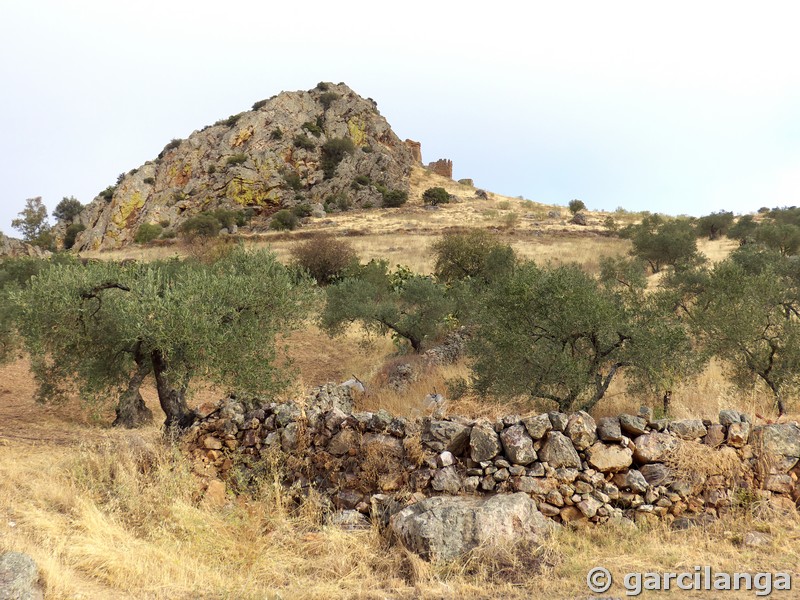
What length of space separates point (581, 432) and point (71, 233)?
302 feet

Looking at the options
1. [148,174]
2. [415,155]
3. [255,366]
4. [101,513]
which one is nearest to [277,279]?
[255,366]

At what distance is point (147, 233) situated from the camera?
2351 inches

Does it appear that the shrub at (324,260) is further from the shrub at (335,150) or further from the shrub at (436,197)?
the shrub at (335,150)

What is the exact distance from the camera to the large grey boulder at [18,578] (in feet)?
16.0

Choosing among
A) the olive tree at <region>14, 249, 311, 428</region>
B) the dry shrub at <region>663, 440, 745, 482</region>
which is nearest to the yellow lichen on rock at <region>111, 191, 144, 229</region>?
the olive tree at <region>14, 249, 311, 428</region>

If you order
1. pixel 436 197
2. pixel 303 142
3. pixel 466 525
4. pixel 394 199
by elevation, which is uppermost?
pixel 303 142

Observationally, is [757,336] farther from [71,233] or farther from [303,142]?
[71,233]

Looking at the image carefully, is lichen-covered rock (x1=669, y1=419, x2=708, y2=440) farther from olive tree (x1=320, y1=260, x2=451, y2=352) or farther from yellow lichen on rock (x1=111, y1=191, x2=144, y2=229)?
yellow lichen on rock (x1=111, y1=191, x2=144, y2=229)

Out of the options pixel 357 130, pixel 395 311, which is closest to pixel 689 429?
pixel 395 311

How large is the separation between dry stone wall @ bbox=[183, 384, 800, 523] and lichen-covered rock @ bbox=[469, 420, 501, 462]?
14 millimetres

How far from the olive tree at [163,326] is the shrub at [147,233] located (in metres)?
50.7

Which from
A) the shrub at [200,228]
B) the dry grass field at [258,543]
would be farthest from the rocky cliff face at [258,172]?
the dry grass field at [258,543]

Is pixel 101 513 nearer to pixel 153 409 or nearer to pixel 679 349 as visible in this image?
pixel 679 349

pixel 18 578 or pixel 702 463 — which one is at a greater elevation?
pixel 702 463
